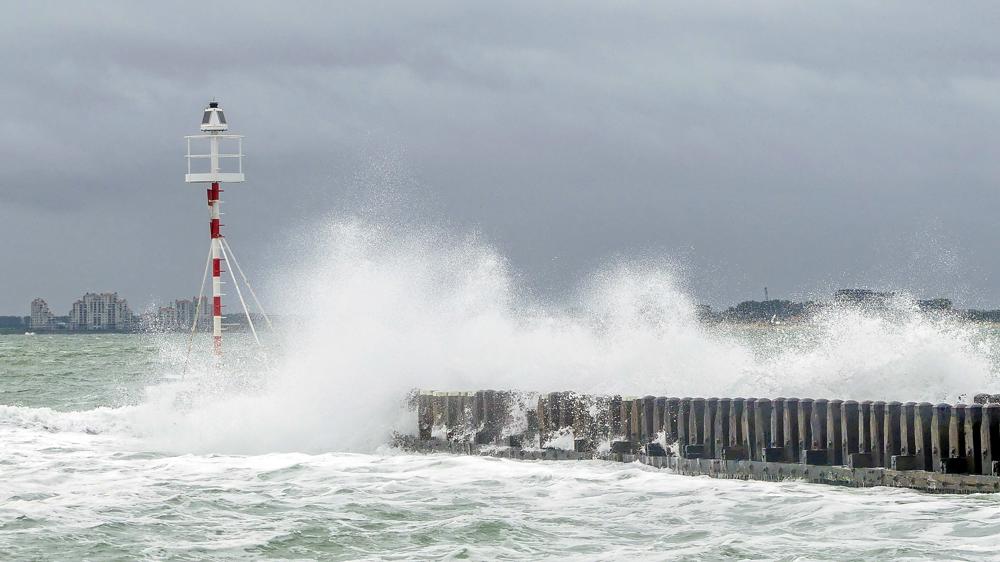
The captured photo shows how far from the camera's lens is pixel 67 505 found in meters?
14.0

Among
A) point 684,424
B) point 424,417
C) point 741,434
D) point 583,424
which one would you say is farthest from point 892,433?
point 424,417

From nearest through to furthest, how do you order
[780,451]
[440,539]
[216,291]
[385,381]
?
[440,539]
[780,451]
[385,381]
[216,291]

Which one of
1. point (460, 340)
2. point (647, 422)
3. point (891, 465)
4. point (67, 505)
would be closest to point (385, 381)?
point (460, 340)

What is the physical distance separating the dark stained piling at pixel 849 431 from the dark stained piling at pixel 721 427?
1.66 m

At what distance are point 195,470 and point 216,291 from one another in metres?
9.64

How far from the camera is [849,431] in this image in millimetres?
14711

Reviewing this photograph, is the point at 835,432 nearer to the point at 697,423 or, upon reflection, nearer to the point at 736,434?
the point at 736,434

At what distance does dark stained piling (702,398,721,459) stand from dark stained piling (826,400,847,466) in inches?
64.7

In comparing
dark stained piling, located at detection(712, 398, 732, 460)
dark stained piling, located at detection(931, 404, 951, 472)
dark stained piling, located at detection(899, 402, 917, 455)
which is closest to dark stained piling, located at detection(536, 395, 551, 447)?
dark stained piling, located at detection(712, 398, 732, 460)

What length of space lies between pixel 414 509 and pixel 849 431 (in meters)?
5.14

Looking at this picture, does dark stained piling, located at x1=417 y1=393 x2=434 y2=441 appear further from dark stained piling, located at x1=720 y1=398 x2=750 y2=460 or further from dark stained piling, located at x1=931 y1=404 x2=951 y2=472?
dark stained piling, located at x1=931 y1=404 x2=951 y2=472

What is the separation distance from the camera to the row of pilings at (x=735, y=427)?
1383cm

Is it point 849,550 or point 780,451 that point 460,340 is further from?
point 849,550

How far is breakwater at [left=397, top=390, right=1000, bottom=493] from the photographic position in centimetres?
1377
